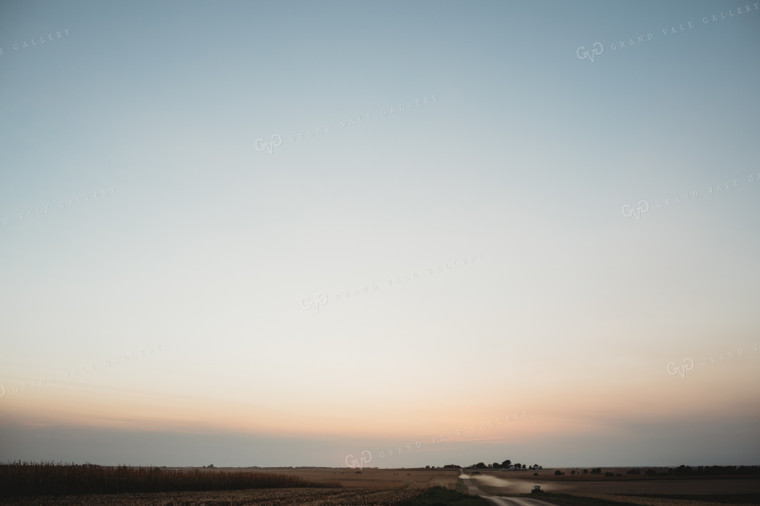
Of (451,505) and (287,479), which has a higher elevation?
(451,505)

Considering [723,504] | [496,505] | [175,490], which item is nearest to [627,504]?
[723,504]

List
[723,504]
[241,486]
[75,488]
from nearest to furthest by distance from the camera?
[75,488], [723,504], [241,486]

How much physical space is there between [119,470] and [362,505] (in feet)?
107

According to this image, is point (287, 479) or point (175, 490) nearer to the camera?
point (175, 490)

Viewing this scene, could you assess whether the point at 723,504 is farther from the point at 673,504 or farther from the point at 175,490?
the point at 175,490

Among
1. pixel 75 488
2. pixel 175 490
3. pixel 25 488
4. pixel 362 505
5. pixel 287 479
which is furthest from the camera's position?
pixel 287 479

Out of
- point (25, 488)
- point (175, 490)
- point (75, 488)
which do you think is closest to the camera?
point (25, 488)

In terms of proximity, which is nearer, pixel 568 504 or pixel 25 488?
pixel 25 488

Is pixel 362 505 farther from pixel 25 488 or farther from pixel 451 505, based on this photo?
pixel 25 488

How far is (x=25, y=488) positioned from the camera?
4900cm

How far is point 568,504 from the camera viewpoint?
55125 mm

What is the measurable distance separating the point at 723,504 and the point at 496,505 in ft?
99.6

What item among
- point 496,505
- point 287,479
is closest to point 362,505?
point 496,505

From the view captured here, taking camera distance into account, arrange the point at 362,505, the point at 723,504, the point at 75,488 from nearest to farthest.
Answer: the point at 362,505
the point at 75,488
the point at 723,504
